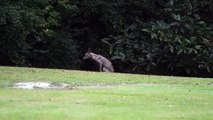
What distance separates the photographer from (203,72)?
29922mm

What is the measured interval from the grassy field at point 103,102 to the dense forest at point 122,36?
38.7 feet

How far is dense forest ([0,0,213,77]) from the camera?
28062mm

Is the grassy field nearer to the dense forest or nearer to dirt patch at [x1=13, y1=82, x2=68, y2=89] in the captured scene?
dirt patch at [x1=13, y1=82, x2=68, y2=89]

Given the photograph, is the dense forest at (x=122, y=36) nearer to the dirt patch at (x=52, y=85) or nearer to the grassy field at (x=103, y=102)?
the dirt patch at (x=52, y=85)

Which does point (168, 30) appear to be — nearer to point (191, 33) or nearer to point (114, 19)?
point (191, 33)

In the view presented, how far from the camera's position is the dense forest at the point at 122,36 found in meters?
28.1

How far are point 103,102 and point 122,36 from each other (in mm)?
19021

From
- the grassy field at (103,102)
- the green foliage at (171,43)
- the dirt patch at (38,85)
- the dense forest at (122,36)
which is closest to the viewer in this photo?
the grassy field at (103,102)

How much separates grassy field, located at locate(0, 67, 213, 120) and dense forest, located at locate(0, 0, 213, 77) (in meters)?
11.8

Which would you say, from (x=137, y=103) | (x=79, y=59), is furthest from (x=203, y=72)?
(x=137, y=103)

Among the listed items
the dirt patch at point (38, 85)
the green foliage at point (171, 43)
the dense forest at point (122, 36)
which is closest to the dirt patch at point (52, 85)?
the dirt patch at point (38, 85)

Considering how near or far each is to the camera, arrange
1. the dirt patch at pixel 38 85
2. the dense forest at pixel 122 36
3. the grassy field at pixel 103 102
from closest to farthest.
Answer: the grassy field at pixel 103 102
the dirt patch at pixel 38 85
the dense forest at pixel 122 36

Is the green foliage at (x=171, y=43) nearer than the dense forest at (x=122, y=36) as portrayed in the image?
No

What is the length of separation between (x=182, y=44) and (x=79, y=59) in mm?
5893
